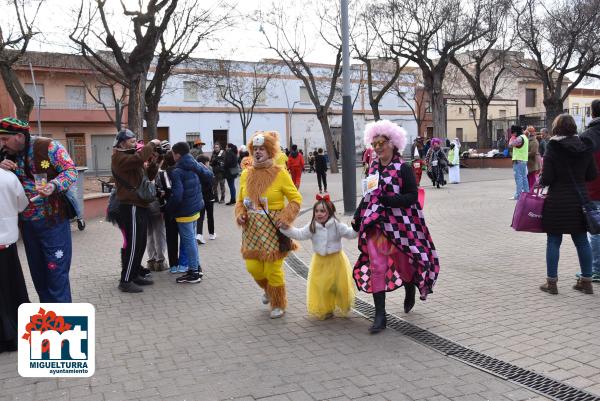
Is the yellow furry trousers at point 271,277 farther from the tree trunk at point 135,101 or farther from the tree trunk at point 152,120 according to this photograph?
the tree trunk at point 152,120

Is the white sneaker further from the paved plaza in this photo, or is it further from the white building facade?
the white building facade

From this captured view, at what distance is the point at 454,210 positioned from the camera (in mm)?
12680

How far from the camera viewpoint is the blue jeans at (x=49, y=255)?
4.91 metres

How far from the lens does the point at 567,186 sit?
18.3 feet

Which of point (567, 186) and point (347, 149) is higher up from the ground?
point (347, 149)

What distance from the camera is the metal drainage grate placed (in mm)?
3564

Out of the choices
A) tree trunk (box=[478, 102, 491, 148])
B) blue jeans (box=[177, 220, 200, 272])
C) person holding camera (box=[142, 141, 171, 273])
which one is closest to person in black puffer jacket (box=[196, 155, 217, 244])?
person holding camera (box=[142, 141, 171, 273])

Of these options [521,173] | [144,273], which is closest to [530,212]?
[144,273]

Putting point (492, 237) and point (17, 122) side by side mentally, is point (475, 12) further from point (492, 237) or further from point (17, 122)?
point (17, 122)

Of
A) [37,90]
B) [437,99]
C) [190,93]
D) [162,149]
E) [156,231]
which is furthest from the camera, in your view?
[190,93]

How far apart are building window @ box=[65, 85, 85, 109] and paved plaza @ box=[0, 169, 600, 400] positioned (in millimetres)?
38468

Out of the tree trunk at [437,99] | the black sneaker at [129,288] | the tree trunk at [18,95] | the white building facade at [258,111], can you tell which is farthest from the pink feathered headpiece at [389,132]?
the white building facade at [258,111]

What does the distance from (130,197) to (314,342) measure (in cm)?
293

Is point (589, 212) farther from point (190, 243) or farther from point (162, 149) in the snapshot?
point (162, 149)
